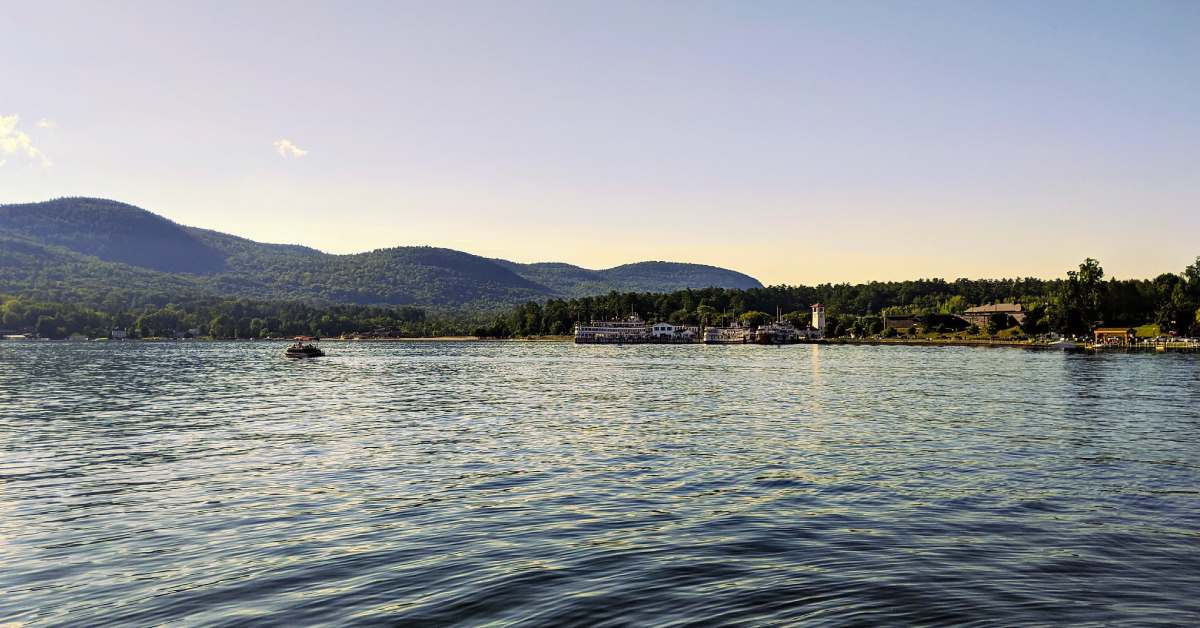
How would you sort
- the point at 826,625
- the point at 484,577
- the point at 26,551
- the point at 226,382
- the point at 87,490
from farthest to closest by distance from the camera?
the point at 226,382 → the point at 87,490 → the point at 26,551 → the point at 484,577 → the point at 826,625

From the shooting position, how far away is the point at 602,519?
21391mm

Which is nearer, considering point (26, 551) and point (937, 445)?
point (26, 551)

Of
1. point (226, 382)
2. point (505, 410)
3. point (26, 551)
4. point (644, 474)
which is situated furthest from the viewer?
point (226, 382)

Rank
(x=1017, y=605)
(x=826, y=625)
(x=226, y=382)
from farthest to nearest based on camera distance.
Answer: (x=226, y=382) → (x=1017, y=605) → (x=826, y=625)

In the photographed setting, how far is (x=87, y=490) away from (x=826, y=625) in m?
23.9

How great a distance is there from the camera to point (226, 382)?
8575 centimetres

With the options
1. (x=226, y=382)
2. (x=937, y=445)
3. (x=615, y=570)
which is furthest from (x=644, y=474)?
(x=226, y=382)

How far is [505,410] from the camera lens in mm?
53875

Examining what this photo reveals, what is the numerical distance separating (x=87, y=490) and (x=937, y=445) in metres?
32.5

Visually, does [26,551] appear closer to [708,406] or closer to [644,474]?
[644,474]

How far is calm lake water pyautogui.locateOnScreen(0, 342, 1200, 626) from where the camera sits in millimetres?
14781

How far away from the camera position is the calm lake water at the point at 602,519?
1478 cm

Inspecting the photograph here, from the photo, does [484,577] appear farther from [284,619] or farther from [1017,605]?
[1017,605]

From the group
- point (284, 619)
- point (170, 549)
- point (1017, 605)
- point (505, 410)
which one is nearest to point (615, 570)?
point (284, 619)
